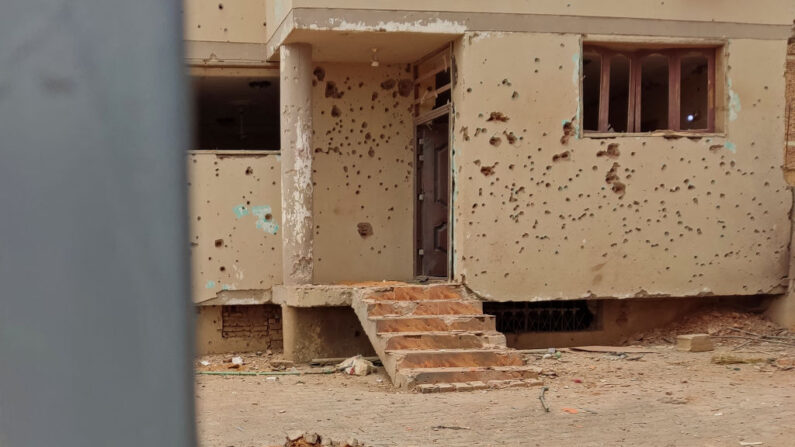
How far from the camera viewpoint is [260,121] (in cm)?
1421

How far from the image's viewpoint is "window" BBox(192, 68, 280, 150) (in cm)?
1047

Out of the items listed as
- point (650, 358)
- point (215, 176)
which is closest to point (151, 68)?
point (650, 358)

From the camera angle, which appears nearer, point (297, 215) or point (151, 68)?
point (151, 68)

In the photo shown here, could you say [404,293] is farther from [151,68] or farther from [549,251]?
[151,68]

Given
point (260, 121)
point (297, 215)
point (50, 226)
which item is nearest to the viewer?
point (50, 226)

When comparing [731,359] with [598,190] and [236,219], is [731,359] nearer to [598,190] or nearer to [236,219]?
[598,190]

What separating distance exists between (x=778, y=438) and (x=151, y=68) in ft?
17.9

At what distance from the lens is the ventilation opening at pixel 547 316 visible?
995 centimetres

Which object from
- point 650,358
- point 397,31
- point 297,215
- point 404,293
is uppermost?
point 397,31

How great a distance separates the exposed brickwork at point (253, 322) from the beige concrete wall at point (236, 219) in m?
0.58

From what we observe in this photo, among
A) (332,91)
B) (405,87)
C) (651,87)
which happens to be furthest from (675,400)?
(651,87)

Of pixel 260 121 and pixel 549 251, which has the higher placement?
pixel 260 121

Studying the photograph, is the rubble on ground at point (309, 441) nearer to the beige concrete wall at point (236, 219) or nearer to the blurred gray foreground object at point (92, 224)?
the blurred gray foreground object at point (92, 224)

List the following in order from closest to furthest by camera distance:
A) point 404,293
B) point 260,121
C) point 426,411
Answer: point 426,411 → point 404,293 → point 260,121
